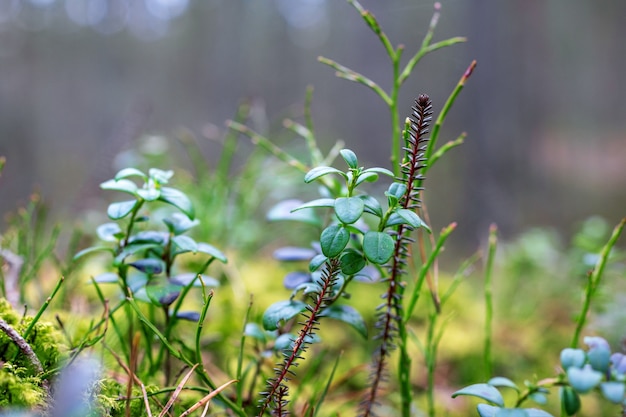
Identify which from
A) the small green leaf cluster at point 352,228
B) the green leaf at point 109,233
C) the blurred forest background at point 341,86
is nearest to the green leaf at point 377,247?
the small green leaf cluster at point 352,228

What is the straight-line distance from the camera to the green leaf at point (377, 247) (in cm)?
41

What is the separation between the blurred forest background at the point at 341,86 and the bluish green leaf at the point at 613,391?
1738mm

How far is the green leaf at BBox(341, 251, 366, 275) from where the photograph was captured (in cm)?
46

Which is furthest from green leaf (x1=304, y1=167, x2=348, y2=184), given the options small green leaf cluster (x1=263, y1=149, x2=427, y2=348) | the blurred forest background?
the blurred forest background

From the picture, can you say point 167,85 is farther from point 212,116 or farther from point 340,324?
point 340,324

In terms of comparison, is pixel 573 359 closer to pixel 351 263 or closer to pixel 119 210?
pixel 351 263

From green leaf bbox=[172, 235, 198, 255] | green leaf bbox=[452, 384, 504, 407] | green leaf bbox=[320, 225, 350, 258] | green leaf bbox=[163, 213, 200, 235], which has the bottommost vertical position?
green leaf bbox=[452, 384, 504, 407]

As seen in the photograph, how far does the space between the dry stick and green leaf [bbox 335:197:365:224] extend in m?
0.36

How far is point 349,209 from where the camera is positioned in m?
0.41

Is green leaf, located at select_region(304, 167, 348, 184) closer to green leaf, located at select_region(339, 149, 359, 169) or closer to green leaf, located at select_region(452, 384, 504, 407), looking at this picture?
green leaf, located at select_region(339, 149, 359, 169)

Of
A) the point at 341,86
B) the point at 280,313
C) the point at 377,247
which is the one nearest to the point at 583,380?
the point at 377,247

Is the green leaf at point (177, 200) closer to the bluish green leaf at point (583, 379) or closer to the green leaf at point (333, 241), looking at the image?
Result: the green leaf at point (333, 241)

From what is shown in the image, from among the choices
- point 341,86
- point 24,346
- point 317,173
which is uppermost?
point 341,86

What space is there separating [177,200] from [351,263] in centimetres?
26
